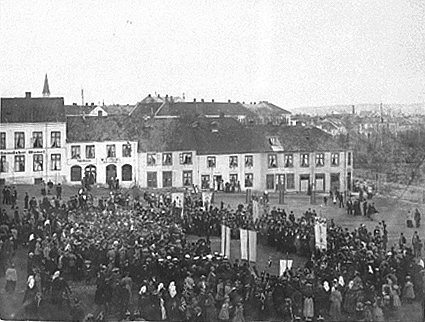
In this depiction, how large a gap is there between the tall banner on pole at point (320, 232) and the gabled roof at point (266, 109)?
0.70 meters

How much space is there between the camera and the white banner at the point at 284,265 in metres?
4.09

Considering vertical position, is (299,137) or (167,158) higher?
(299,137)

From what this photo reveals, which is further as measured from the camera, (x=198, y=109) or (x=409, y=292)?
(x=198, y=109)

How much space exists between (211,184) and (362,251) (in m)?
1.03

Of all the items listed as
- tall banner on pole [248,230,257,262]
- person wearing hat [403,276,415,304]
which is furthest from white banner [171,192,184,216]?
person wearing hat [403,276,415,304]

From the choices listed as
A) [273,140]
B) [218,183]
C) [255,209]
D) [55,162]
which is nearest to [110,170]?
[55,162]

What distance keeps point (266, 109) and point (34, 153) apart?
1484mm

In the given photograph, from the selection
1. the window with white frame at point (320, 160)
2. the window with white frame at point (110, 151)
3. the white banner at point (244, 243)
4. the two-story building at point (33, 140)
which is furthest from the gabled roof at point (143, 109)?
the window with white frame at point (320, 160)

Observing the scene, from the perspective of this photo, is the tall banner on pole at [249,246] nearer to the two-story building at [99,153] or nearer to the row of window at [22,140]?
the two-story building at [99,153]

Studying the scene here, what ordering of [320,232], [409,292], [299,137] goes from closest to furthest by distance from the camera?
[409,292] < [320,232] < [299,137]

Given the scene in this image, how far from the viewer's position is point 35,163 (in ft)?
13.9

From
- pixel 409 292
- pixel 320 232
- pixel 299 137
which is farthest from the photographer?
pixel 299 137

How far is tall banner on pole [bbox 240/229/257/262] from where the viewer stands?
4.14m

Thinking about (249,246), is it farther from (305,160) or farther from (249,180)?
(305,160)
